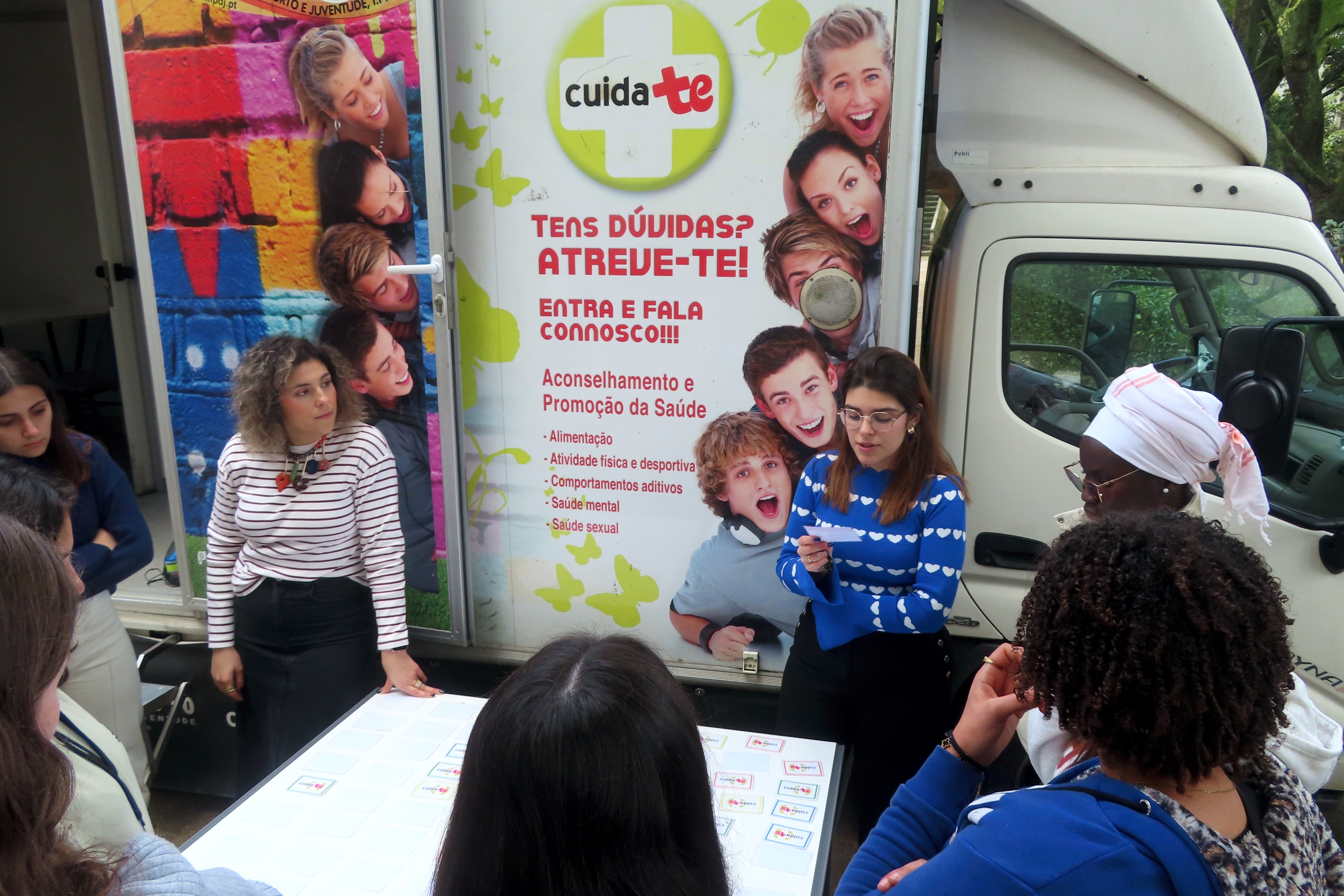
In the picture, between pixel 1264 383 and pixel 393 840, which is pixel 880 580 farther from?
pixel 393 840

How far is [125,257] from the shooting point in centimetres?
479

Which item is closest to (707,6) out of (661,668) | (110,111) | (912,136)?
(912,136)

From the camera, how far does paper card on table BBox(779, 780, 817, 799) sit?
6.12 feet

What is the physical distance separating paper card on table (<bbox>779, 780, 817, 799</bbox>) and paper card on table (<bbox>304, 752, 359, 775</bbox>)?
3.16ft

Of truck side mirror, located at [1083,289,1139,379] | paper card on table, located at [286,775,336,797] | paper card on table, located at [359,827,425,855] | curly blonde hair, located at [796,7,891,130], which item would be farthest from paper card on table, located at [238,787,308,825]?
truck side mirror, located at [1083,289,1139,379]

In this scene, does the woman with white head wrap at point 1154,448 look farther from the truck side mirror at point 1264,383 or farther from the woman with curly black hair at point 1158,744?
the woman with curly black hair at point 1158,744

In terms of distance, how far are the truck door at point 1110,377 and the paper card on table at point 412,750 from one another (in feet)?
5.56

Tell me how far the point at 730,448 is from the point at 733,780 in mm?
1024

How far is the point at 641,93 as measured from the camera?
Result: 2512 millimetres

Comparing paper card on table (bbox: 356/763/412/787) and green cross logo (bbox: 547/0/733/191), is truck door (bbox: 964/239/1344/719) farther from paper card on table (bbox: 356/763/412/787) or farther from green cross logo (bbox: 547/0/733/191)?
paper card on table (bbox: 356/763/412/787)

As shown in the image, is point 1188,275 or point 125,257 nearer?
point 1188,275

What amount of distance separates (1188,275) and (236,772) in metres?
3.55

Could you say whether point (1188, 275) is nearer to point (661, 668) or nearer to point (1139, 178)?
point (1139, 178)

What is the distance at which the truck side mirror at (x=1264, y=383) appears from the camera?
2127 mm
